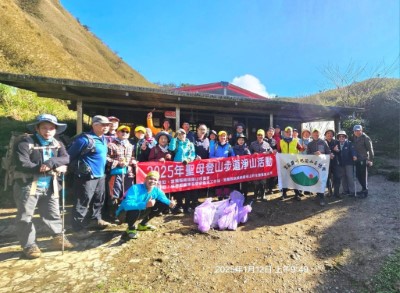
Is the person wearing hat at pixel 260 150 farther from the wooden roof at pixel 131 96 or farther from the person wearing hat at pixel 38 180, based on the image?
the person wearing hat at pixel 38 180

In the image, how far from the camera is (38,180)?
3457 mm

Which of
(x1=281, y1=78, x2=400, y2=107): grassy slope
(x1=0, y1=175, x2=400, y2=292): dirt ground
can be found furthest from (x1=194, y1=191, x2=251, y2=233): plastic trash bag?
(x1=281, y1=78, x2=400, y2=107): grassy slope

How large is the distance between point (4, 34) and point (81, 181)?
20310 millimetres

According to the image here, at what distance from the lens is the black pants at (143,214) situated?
3.94 m

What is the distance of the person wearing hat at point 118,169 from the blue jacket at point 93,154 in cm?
34

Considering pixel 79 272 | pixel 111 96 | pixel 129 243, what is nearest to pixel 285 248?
pixel 129 243

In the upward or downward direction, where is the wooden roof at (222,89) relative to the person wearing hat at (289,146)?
upward

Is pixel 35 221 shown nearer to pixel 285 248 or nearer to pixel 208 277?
pixel 208 277

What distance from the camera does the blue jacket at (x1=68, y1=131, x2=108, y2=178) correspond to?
3908 millimetres

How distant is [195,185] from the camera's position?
5.51 m

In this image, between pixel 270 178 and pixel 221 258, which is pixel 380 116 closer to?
pixel 270 178

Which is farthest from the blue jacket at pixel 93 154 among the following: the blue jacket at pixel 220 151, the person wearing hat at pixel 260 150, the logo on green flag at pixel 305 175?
the logo on green flag at pixel 305 175

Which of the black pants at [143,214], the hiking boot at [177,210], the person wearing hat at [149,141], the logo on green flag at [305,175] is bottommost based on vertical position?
the hiking boot at [177,210]

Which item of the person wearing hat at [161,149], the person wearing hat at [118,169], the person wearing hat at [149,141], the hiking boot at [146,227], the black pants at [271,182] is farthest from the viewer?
the black pants at [271,182]
